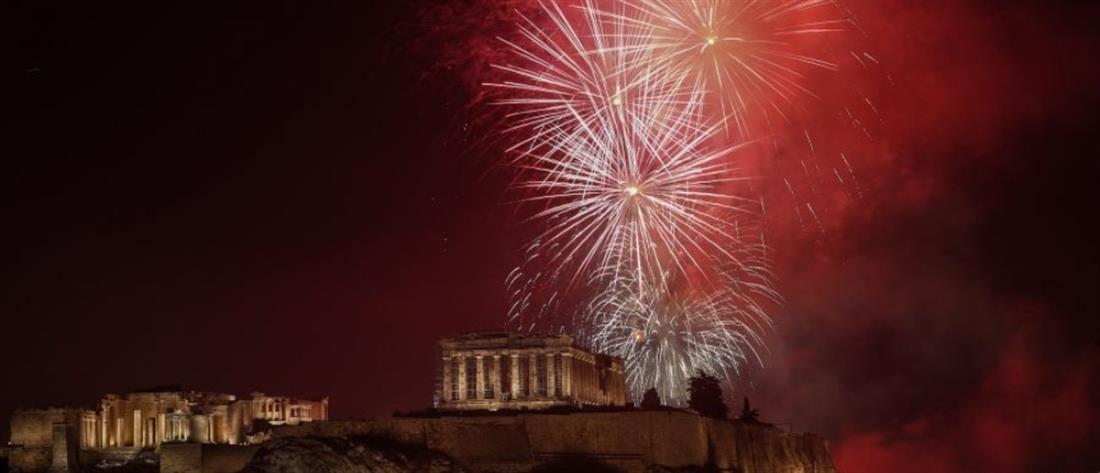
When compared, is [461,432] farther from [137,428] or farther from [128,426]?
[128,426]

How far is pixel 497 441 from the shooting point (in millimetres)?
69375

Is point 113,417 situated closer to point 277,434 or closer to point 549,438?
point 277,434

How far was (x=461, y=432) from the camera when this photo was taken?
69625mm

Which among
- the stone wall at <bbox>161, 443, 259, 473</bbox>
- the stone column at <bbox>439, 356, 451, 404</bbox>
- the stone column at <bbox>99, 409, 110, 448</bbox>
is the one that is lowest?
the stone wall at <bbox>161, 443, 259, 473</bbox>

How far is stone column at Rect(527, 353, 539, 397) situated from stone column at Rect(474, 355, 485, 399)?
2581 millimetres

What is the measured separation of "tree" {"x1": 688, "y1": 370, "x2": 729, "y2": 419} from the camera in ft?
275

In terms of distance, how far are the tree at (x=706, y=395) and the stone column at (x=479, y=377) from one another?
38.5 ft

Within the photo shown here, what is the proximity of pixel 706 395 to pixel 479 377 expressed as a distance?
1292 centimetres

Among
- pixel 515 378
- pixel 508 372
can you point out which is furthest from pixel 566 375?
pixel 508 372

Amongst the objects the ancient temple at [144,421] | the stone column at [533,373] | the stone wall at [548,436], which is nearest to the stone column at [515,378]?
the stone column at [533,373]

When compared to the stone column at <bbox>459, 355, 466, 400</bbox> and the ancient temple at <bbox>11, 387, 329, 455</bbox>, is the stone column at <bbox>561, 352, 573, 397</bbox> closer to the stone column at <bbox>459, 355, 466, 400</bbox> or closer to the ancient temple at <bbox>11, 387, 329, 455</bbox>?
the stone column at <bbox>459, 355, 466, 400</bbox>

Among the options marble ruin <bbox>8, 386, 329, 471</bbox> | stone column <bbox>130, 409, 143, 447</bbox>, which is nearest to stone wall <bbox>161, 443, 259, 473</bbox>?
marble ruin <bbox>8, 386, 329, 471</bbox>

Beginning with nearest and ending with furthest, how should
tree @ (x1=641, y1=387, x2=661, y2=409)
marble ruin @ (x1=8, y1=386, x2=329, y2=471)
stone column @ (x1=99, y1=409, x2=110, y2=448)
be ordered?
tree @ (x1=641, y1=387, x2=661, y2=409) < marble ruin @ (x1=8, y1=386, x2=329, y2=471) < stone column @ (x1=99, y1=409, x2=110, y2=448)

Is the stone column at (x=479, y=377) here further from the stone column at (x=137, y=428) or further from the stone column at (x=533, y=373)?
the stone column at (x=137, y=428)
